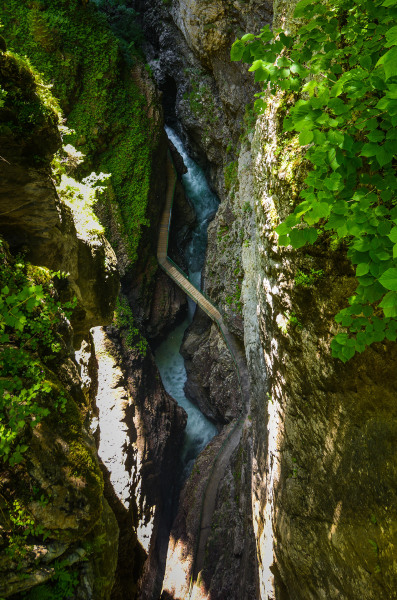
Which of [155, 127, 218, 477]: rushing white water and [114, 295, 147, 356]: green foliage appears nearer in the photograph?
[114, 295, 147, 356]: green foliage

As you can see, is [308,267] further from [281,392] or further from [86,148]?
[86,148]

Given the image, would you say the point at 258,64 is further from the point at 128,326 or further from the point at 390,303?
the point at 128,326

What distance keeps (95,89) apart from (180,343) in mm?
9925

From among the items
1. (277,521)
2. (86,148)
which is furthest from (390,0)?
(86,148)

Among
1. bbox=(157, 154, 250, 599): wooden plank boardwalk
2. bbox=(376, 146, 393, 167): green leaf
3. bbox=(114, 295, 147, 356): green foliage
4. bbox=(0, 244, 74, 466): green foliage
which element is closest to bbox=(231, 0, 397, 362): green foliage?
bbox=(376, 146, 393, 167): green leaf

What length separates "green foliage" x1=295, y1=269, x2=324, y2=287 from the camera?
283 centimetres

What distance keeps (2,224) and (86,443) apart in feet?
9.89

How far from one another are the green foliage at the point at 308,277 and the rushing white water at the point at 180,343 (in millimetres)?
11073

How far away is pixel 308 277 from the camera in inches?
116

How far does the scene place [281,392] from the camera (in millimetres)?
4051

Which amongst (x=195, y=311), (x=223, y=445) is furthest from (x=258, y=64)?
(x=195, y=311)

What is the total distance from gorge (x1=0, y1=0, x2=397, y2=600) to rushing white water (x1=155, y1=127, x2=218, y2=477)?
93 mm

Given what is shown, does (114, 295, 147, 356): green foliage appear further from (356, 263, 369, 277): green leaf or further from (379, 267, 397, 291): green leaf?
(379, 267, 397, 291): green leaf

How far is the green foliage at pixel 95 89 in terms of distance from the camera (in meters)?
10.1
